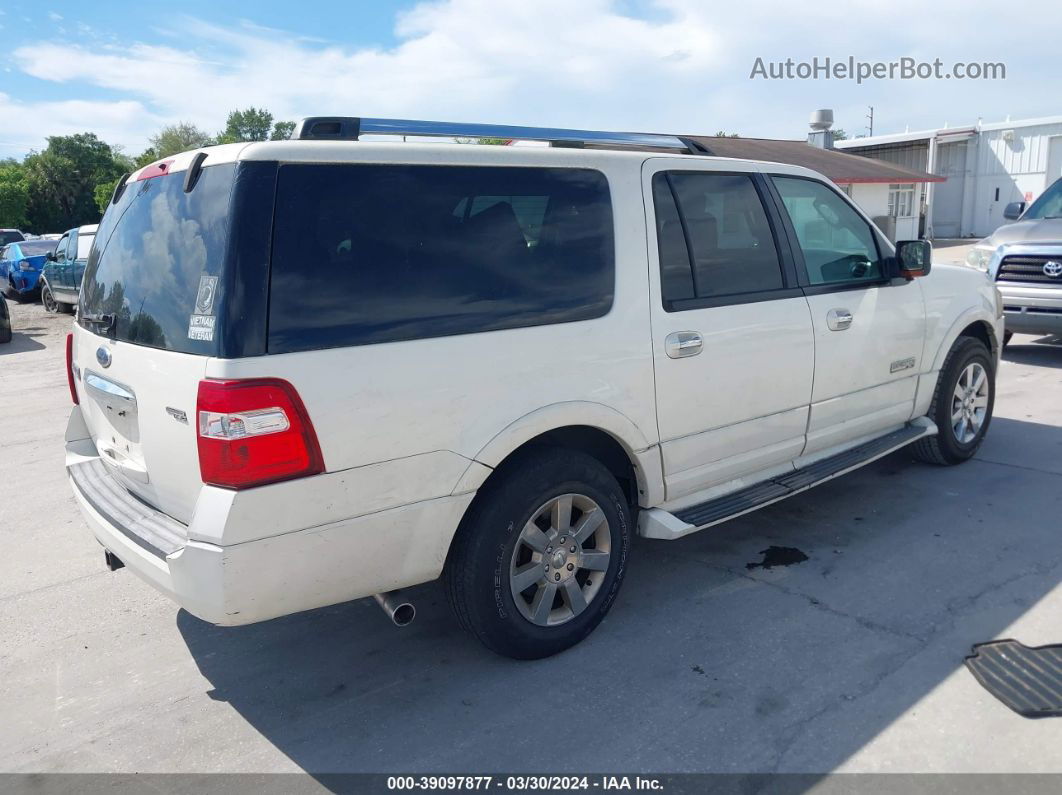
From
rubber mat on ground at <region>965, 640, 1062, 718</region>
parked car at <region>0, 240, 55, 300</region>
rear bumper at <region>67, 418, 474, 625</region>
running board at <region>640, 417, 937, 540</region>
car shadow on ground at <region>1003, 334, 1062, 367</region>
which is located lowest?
car shadow on ground at <region>1003, 334, 1062, 367</region>

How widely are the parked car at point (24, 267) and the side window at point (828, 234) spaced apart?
65.9 feet

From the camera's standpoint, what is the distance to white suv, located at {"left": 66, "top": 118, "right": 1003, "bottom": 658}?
2.68m

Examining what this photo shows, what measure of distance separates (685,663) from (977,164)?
36.5 meters

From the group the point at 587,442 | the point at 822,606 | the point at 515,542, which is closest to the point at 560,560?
the point at 515,542

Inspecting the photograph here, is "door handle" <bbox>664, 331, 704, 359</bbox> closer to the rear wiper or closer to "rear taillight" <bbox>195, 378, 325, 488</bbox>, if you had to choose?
"rear taillight" <bbox>195, 378, 325, 488</bbox>

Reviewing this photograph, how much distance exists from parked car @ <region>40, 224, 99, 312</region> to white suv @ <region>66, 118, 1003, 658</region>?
13551 mm

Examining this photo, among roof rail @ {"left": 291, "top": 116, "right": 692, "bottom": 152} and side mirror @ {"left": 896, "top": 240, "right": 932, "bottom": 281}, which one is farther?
side mirror @ {"left": 896, "top": 240, "right": 932, "bottom": 281}

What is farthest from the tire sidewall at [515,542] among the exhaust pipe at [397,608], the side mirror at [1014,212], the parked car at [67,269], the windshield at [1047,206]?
the parked car at [67,269]

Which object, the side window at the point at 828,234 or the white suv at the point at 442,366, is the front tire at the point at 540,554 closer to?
the white suv at the point at 442,366

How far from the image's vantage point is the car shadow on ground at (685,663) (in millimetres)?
2902

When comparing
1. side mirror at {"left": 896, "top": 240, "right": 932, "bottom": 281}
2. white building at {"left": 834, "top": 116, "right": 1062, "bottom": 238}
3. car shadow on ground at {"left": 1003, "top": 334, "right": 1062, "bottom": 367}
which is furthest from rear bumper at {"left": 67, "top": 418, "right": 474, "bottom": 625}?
white building at {"left": 834, "top": 116, "right": 1062, "bottom": 238}

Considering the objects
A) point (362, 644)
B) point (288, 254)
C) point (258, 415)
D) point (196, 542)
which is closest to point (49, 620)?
point (362, 644)

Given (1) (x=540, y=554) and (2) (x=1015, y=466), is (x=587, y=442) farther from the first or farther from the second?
(2) (x=1015, y=466)

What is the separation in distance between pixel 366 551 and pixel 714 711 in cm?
141
